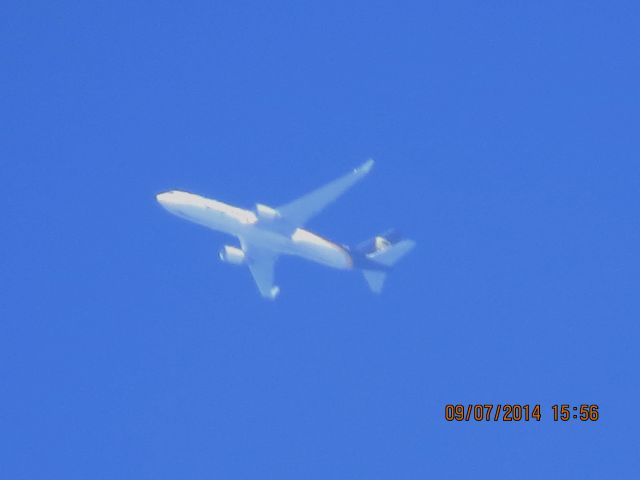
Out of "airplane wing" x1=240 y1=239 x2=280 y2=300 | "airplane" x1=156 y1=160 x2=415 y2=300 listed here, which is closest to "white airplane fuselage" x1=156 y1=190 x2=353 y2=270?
"airplane" x1=156 y1=160 x2=415 y2=300

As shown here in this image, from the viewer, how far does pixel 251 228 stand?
5853cm

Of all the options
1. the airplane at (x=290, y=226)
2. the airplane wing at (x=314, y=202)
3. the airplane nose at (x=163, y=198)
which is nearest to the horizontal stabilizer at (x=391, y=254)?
the airplane at (x=290, y=226)

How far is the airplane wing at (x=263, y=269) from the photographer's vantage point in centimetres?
6309

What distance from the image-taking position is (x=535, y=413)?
51.2 meters

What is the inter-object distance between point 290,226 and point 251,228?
1.87 m

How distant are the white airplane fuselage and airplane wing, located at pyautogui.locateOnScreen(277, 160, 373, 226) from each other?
68 cm

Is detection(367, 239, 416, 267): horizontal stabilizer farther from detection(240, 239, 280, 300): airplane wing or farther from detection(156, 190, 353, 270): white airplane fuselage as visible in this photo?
detection(240, 239, 280, 300): airplane wing

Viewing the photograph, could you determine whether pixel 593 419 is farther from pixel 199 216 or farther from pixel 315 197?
pixel 199 216

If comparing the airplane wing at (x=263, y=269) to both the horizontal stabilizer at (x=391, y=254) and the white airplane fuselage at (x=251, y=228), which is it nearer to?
the white airplane fuselage at (x=251, y=228)

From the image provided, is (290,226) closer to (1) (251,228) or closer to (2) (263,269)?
(1) (251,228)

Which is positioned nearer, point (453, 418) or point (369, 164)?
point (453, 418)

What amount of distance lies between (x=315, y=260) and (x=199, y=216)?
5931 millimetres

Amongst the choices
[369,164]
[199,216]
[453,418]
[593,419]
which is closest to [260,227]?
[199,216]

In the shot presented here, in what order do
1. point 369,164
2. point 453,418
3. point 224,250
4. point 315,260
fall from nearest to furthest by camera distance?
point 453,418 → point 369,164 → point 315,260 → point 224,250
